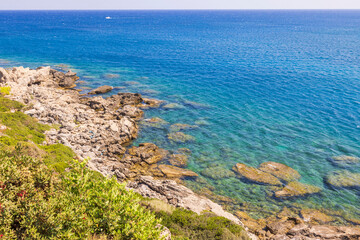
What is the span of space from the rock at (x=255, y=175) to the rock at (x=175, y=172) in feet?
22.0

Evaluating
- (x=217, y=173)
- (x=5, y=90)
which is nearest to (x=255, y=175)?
(x=217, y=173)

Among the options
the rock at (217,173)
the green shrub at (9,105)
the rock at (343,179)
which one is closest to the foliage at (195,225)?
the rock at (217,173)

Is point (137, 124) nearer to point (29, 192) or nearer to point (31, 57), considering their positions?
point (29, 192)

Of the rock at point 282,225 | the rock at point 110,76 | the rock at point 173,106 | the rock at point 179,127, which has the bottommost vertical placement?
the rock at point 282,225

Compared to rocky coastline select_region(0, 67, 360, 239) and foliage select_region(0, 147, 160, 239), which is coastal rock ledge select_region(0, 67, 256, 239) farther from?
foliage select_region(0, 147, 160, 239)

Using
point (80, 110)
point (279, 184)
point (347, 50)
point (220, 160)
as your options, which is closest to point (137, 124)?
point (80, 110)

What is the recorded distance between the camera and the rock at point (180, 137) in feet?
143

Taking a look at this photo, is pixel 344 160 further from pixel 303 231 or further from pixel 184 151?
pixel 184 151

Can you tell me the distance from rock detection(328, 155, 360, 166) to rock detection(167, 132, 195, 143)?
22787 mm

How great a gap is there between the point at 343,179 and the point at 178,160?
77.6ft

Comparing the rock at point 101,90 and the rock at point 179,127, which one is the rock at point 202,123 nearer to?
the rock at point 179,127

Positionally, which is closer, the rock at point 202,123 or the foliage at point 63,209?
the foliage at point 63,209

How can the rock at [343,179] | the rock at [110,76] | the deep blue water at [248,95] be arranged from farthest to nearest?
1. the rock at [110,76]
2. the deep blue water at [248,95]
3. the rock at [343,179]

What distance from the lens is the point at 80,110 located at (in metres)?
49.7
